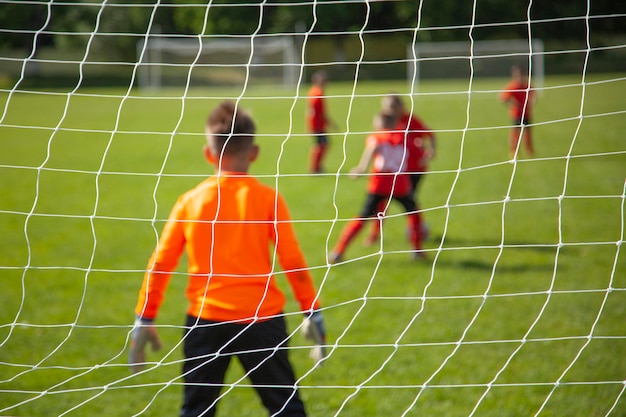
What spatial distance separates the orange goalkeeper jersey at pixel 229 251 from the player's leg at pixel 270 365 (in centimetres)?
6

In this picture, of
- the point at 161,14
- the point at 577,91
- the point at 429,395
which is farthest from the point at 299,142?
the point at 161,14

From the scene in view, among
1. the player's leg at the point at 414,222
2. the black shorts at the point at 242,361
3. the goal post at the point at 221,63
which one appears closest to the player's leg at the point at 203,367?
the black shorts at the point at 242,361

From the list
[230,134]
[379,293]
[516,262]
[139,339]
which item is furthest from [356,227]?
[139,339]

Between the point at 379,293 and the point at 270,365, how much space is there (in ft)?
8.79

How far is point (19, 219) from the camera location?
26.1 ft

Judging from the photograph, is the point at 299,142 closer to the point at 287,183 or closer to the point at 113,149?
the point at 113,149

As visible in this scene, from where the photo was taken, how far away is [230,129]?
268 cm

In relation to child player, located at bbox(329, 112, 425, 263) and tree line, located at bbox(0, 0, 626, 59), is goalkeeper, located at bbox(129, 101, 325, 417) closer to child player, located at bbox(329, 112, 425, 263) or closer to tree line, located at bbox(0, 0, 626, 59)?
child player, located at bbox(329, 112, 425, 263)

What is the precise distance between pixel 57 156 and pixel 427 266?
878 cm

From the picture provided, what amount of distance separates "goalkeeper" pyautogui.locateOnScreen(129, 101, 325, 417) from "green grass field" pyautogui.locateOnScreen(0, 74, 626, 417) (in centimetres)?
14

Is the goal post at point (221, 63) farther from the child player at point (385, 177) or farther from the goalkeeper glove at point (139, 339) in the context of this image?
the goalkeeper glove at point (139, 339)

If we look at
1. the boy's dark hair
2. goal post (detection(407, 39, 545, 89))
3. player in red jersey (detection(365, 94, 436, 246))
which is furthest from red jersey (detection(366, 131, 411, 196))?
goal post (detection(407, 39, 545, 89))

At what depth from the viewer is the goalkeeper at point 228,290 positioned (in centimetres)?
248

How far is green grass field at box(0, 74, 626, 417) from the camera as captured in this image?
341 cm
